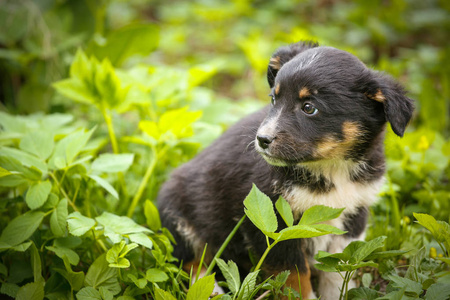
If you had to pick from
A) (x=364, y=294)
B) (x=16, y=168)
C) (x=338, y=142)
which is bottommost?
(x=364, y=294)

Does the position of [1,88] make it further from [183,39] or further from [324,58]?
[324,58]

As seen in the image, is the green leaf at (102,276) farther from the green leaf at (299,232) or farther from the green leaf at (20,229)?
the green leaf at (299,232)

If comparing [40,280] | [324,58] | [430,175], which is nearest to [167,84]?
[324,58]

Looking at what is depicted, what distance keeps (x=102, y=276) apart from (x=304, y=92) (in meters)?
1.64

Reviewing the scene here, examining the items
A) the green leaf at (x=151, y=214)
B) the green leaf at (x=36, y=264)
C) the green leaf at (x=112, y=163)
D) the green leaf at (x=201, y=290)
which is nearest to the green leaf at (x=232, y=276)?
the green leaf at (x=201, y=290)

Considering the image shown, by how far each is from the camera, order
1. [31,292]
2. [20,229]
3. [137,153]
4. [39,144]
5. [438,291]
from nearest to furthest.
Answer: [438,291] → [31,292] → [20,229] → [39,144] → [137,153]

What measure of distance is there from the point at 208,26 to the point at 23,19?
4407 mm

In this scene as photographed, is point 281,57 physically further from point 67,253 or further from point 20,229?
point 20,229

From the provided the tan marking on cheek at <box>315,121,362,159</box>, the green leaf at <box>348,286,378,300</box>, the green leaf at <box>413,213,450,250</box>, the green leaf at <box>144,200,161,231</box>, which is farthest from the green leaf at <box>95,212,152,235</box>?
the green leaf at <box>413,213,450,250</box>

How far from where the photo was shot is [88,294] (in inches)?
98.4

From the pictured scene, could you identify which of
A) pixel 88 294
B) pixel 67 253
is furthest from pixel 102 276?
pixel 67 253

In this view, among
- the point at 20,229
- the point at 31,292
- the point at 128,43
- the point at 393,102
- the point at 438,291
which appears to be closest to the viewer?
the point at 438,291

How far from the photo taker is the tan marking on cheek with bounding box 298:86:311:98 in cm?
262

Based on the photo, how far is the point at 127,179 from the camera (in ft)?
12.8
